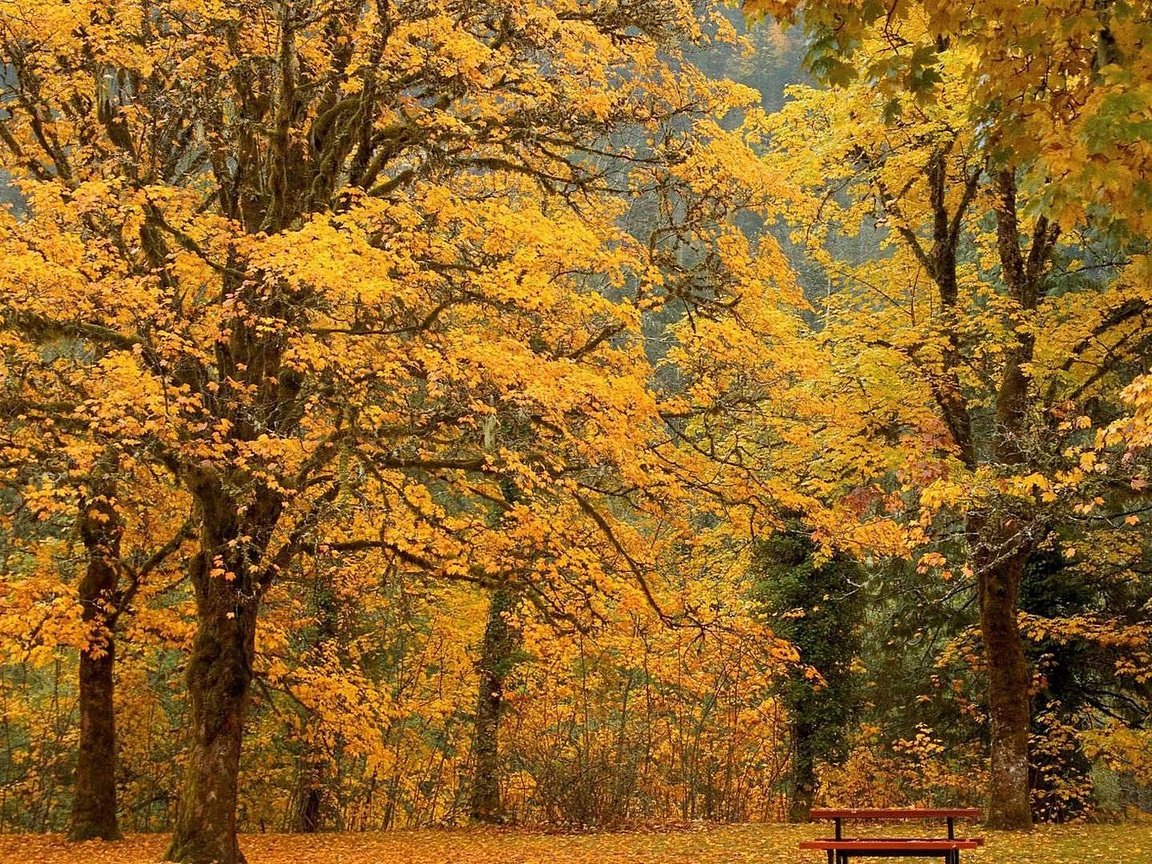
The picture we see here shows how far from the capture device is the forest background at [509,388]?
8500mm

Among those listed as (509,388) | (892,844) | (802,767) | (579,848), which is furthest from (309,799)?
(892,844)

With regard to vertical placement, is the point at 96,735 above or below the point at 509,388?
below

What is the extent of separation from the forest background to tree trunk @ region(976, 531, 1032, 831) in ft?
0.16

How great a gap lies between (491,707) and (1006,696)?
25.9 feet

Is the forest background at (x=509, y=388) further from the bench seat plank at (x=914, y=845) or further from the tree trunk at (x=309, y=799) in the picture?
the bench seat plank at (x=914, y=845)

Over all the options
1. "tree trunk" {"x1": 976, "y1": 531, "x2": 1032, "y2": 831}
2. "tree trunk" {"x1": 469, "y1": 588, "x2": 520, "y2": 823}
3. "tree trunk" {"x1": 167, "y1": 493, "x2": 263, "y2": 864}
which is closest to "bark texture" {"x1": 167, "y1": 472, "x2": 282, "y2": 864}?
"tree trunk" {"x1": 167, "y1": 493, "x2": 263, "y2": 864}

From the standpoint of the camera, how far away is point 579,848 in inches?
438

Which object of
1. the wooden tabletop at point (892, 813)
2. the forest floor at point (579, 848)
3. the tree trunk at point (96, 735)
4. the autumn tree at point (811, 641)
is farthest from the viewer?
the autumn tree at point (811, 641)

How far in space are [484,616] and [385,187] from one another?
30.0 ft

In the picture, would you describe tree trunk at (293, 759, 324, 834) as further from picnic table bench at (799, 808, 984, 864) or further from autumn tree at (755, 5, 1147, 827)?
picnic table bench at (799, 808, 984, 864)

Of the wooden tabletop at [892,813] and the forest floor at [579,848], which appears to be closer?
the wooden tabletop at [892,813]

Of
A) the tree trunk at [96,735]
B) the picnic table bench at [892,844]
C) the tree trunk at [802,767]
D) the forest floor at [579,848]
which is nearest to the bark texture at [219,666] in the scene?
the forest floor at [579,848]

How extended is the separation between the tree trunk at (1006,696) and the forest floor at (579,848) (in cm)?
46

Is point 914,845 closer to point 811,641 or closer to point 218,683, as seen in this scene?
point 218,683
